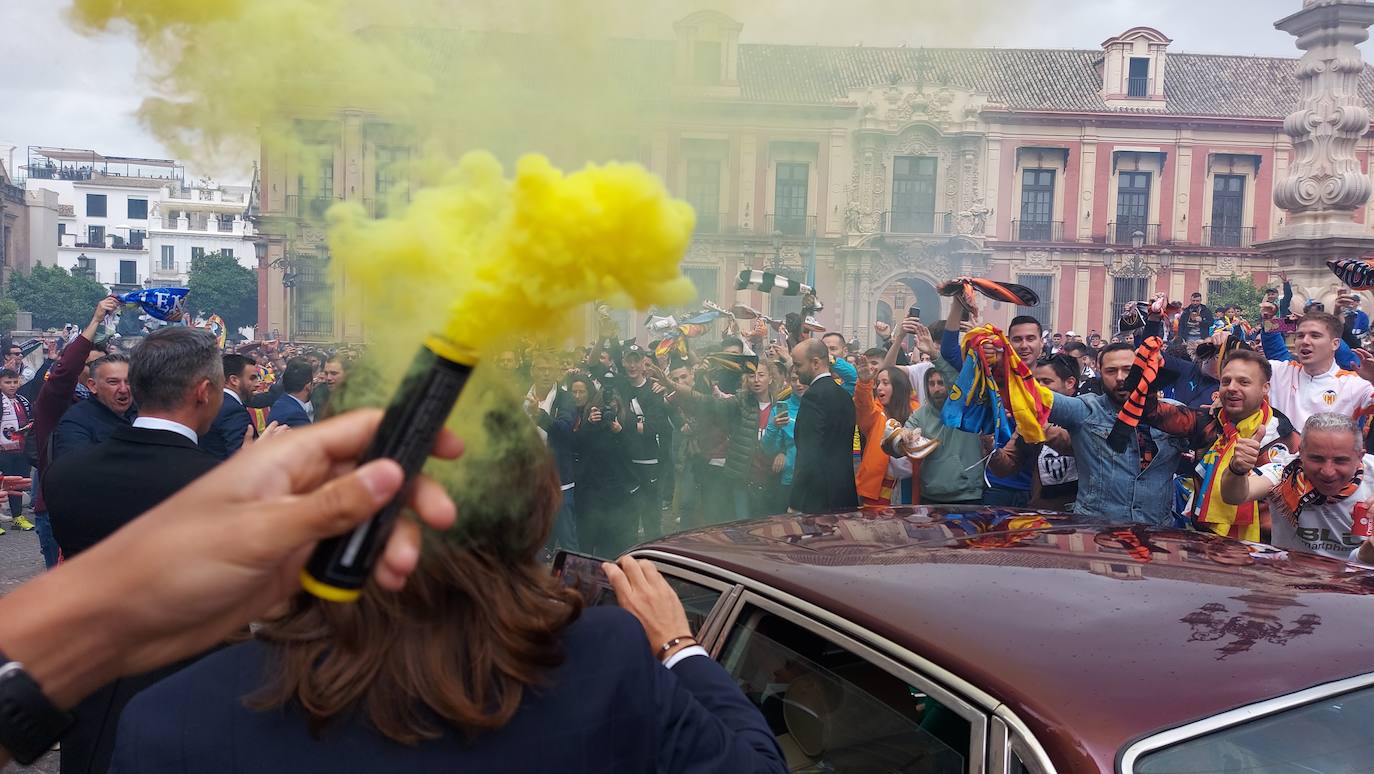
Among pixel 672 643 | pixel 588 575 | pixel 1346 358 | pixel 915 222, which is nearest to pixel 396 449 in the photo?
pixel 672 643

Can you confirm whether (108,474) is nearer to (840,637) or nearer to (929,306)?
(840,637)

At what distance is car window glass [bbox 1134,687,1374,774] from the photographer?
182 centimetres

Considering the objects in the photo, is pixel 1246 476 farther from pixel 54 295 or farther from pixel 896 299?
pixel 54 295

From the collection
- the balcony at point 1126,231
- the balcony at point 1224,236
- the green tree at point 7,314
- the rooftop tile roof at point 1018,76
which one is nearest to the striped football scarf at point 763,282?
the rooftop tile roof at point 1018,76

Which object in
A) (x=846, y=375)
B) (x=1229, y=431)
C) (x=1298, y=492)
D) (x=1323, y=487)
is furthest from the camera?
(x=846, y=375)

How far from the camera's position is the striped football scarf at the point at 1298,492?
4.44m

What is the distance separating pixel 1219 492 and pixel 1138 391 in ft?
2.34

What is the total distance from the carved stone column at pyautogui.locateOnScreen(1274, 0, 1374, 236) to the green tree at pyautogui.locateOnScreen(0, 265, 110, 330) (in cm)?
5186

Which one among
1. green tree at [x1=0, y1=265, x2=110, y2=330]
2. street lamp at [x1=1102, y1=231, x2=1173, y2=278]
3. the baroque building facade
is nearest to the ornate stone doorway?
the baroque building facade

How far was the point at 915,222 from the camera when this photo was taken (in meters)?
19.0

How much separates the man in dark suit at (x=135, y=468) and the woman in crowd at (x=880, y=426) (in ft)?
16.9

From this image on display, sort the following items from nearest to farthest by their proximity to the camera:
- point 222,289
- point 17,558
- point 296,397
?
point 296,397, point 17,558, point 222,289

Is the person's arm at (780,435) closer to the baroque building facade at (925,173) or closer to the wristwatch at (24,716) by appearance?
the baroque building facade at (925,173)

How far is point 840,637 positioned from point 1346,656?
102 cm
